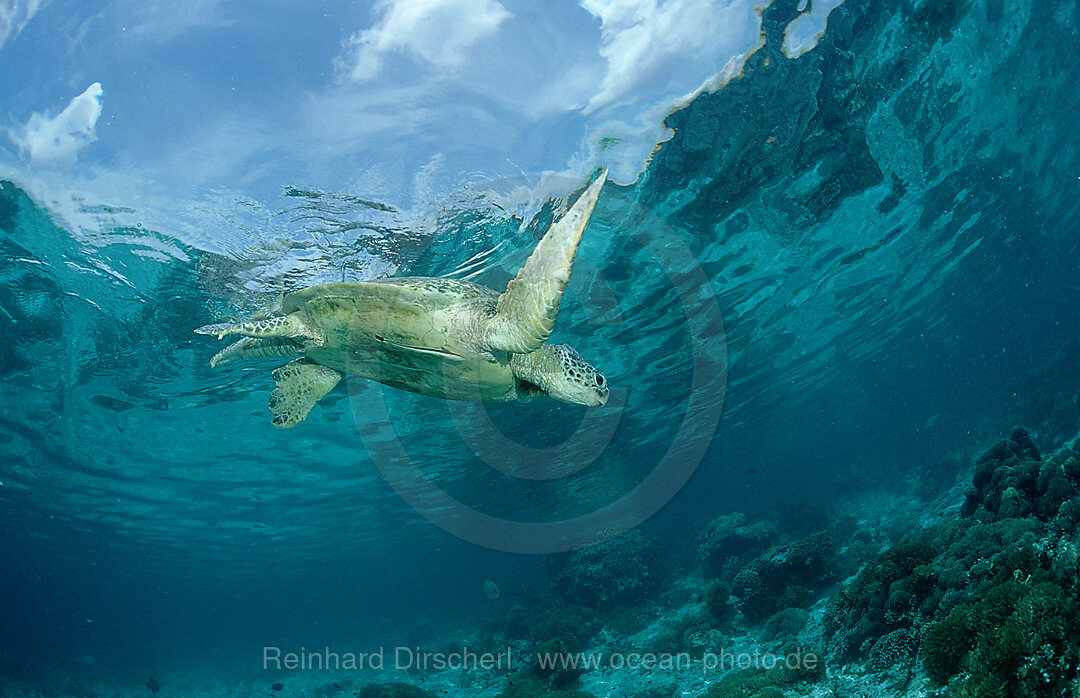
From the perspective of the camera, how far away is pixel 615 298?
12695mm

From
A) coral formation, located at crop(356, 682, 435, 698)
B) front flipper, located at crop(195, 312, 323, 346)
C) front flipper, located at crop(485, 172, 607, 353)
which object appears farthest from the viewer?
coral formation, located at crop(356, 682, 435, 698)

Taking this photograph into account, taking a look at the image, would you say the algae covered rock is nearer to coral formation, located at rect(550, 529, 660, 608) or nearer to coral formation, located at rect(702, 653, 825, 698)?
coral formation, located at rect(702, 653, 825, 698)

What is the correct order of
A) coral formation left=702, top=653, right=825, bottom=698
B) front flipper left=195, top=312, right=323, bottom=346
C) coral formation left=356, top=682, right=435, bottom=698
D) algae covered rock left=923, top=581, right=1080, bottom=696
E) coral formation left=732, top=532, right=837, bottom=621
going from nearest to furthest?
algae covered rock left=923, top=581, right=1080, bottom=696 → front flipper left=195, top=312, right=323, bottom=346 → coral formation left=702, top=653, right=825, bottom=698 → coral formation left=732, top=532, right=837, bottom=621 → coral formation left=356, top=682, right=435, bottom=698

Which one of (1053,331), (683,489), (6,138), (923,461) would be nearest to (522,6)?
(6,138)

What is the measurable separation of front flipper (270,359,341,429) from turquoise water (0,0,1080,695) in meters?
2.83

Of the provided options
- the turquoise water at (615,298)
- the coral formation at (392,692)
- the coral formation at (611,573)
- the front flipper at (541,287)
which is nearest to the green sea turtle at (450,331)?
the front flipper at (541,287)

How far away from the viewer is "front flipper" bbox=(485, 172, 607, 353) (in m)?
3.77

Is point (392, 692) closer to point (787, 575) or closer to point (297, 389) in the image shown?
point (297, 389)

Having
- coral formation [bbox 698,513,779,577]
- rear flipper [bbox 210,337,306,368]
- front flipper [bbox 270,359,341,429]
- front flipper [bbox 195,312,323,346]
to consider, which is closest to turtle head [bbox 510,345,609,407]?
front flipper [bbox 195,312,323,346]

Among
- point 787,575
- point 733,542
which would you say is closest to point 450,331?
point 787,575

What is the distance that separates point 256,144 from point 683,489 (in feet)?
189

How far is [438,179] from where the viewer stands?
305 inches

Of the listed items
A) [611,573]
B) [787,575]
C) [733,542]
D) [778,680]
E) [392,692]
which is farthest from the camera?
[611,573]

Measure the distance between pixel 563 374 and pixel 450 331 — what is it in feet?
4.07
